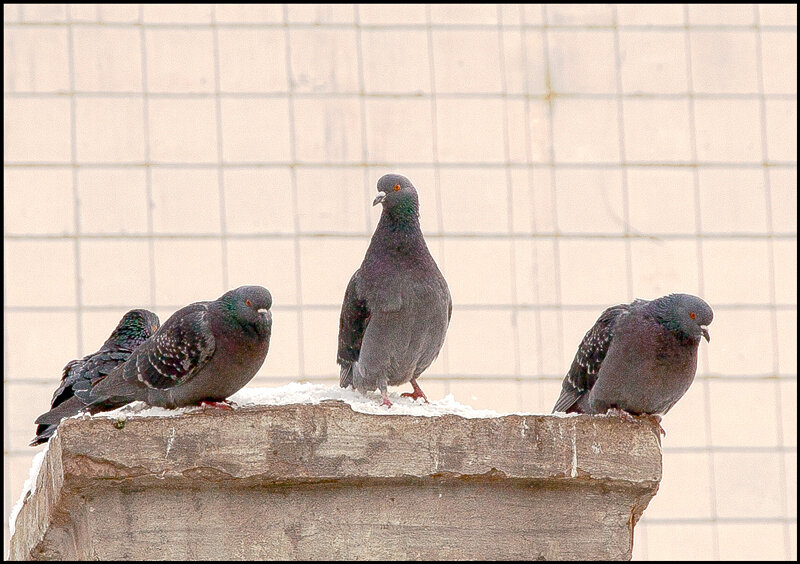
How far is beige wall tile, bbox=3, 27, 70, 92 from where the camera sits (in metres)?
11.9

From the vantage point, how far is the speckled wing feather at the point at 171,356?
6676mm

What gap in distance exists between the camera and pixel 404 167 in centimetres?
1215

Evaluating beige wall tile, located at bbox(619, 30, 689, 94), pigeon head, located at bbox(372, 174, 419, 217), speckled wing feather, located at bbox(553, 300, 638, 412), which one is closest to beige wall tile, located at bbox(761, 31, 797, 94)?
beige wall tile, located at bbox(619, 30, 689, 94)

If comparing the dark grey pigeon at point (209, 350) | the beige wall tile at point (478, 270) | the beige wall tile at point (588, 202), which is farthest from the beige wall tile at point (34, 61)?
the dark grey pigeon at point (209, 350)

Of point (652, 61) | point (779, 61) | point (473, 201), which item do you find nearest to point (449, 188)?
point (473, 201)

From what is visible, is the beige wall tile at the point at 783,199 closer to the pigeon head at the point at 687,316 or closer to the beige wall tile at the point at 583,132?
the beige wall tile at the point at 583,132

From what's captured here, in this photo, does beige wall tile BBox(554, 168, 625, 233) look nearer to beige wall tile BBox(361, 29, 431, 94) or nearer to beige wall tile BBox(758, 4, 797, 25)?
beige wall tile BBox(361, 29, 431, 94)

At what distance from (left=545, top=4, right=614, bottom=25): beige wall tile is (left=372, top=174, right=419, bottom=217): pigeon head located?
17.7 ft

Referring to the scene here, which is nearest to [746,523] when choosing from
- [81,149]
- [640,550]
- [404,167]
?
[640,550]

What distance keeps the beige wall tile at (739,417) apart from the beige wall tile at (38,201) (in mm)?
5717

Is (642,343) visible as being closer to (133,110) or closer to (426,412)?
(426,412)

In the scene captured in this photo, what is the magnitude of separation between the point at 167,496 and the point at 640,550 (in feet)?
21.1

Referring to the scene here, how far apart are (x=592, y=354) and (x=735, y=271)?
535 centimetres

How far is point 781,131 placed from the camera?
12.6 metres
